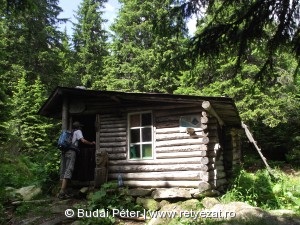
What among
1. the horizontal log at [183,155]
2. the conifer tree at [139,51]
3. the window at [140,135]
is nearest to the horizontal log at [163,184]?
the horizontal log at [183,155]

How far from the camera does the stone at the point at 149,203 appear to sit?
1024 cm

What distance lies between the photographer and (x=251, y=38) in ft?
20.7

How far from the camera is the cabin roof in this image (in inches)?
416

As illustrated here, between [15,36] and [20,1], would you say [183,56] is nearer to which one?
[20,1]

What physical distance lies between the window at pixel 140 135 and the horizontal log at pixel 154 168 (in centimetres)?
37

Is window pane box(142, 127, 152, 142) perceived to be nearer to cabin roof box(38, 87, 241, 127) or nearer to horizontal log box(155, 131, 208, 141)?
horizontal log box(155, 131, 208, 141)

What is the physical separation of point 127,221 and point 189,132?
3270 mm

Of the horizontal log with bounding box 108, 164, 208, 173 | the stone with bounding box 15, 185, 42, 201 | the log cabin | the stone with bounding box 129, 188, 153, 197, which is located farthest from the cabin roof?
the stone with bounding box 15, 185, 42, 201

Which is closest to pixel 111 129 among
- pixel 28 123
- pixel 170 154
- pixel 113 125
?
pixel 113 125

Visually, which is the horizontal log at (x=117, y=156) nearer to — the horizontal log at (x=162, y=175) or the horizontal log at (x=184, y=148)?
the horizontal log at (x=162, y=175)

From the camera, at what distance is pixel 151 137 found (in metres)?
11.5

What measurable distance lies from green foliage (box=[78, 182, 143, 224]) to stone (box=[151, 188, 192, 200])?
2.20 feet

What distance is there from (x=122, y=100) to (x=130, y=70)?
1310cm

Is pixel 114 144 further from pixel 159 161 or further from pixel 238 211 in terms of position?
pixel 238 211
